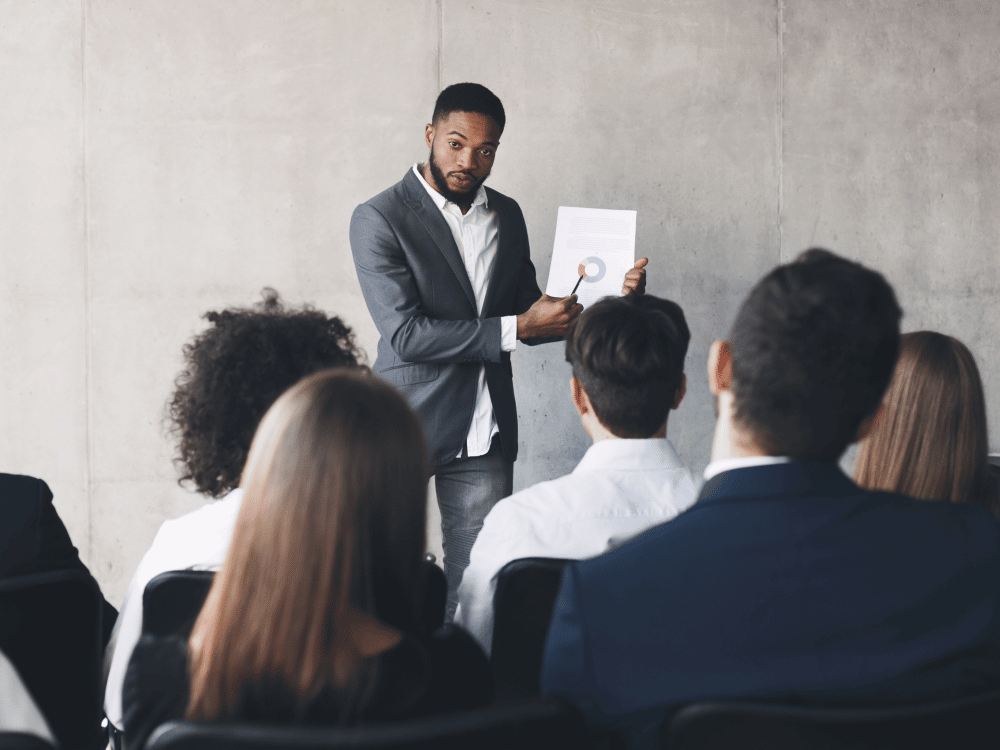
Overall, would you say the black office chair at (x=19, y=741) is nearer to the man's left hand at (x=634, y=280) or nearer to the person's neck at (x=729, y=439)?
the person's neck at (x=729, y=439)

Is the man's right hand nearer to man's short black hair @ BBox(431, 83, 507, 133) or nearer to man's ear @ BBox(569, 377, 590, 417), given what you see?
man's short black hair @ BBox(431, 83, 507, 133)

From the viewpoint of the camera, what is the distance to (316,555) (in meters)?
0.80

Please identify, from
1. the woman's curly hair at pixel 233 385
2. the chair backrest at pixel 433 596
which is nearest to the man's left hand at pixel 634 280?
the woman's curly hair at pixel 233 385

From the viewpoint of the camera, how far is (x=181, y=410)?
1.50m

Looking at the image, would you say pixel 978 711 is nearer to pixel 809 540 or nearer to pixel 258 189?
pixel 809 540

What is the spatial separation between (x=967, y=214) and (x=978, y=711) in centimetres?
346

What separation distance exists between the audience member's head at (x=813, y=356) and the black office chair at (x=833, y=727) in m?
0.28

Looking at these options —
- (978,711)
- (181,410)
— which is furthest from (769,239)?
(978,711)

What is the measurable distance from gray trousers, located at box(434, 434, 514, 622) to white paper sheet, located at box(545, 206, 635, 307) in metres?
0.55

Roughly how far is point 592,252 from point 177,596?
1706 millimetres

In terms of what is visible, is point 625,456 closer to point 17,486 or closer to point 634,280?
point 17,486

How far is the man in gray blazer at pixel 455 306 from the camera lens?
8.18 ft

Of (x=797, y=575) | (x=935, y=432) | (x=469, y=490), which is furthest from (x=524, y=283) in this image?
(x=797, y=575)

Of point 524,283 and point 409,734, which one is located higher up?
point 524,283
